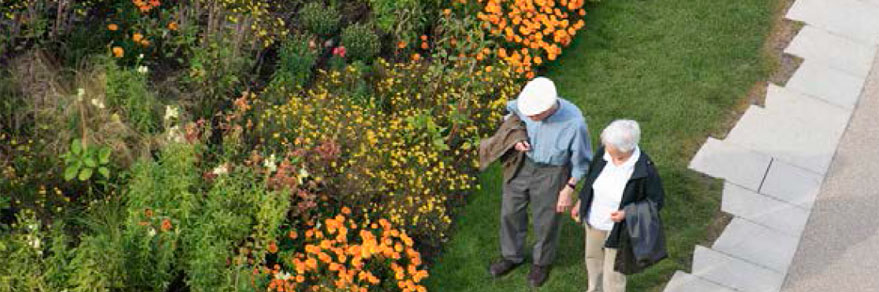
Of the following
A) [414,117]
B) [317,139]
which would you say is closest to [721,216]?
[414,117]

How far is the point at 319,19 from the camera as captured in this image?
1091 cm

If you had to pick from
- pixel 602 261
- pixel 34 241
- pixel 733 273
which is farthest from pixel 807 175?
pixel 34 241

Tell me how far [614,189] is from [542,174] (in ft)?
2.07

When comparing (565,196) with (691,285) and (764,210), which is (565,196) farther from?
(764,210)

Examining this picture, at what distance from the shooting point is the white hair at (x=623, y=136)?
792cm

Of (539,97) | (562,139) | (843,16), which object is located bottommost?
(843,16)

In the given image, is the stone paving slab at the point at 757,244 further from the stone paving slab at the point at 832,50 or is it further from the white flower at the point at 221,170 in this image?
the white flower at the point at 221,170

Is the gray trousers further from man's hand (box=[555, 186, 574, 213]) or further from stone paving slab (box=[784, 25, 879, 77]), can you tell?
stone paving slab (box=[784, 25, 879, 77])

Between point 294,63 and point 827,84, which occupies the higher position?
point 294,63

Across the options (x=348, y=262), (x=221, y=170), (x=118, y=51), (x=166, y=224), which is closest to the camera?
(x=166, y=224)

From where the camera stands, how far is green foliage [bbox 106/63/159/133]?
930 centimetres

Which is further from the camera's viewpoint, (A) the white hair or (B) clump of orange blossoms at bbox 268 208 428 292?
(B) clump of orange blossoms at bbox 268 208 428 292

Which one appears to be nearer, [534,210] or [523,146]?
[523,146]

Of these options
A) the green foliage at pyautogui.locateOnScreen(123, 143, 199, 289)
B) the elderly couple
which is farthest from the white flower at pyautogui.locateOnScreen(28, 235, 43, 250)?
the elderly couple
